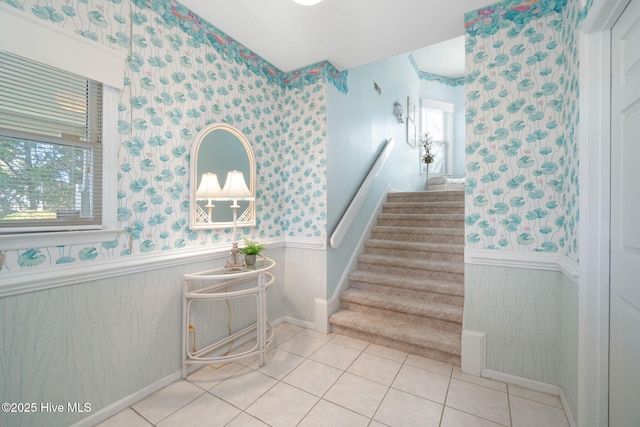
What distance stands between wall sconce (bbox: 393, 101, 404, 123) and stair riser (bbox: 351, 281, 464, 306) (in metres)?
2.95

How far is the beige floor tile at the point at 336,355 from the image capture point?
2.00m

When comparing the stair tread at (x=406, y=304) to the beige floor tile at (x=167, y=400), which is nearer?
the beige floor tile at (x=167, y=400)

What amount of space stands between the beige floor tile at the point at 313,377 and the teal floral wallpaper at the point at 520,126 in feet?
4.55

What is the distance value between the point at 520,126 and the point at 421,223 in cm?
178

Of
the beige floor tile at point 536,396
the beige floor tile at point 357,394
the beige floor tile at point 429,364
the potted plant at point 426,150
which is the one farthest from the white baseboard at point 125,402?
the potted plant at point 426,150

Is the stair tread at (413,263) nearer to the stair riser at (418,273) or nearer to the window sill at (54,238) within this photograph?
the stair riser at (418,273)

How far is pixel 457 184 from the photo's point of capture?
516 cm

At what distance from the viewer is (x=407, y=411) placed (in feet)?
5.00

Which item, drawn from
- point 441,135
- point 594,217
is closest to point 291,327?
point 594,217

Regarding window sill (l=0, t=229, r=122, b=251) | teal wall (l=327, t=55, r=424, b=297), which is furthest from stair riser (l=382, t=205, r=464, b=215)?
window sill (l=0, t=229, r=122, b=251)

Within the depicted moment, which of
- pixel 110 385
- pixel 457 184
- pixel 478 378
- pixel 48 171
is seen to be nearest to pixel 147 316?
pixel 110 385

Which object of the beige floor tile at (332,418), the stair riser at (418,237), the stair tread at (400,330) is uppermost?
the stair riser at (418,237)

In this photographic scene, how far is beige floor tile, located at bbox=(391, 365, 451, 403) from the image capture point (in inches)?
65.4

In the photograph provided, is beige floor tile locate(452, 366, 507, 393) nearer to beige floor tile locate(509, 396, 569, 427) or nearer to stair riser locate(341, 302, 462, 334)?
beige floor tile locate(509, 396, 569, 427)
